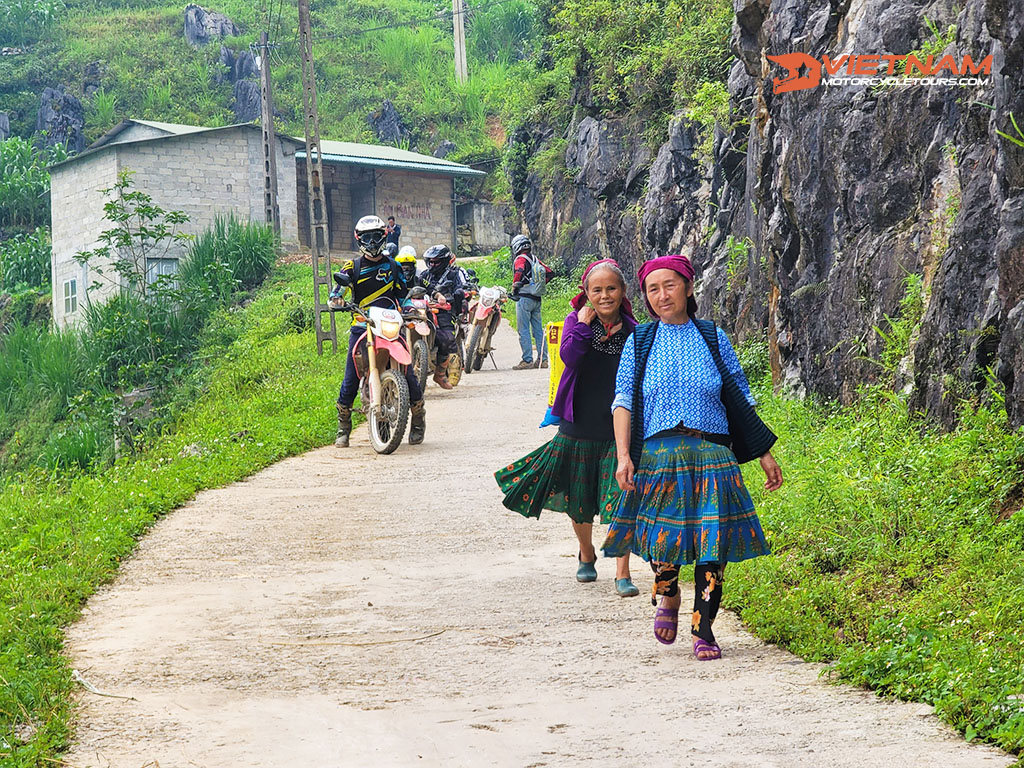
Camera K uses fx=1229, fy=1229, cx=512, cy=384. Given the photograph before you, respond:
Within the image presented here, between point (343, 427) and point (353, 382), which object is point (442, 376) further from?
point (353, 382)

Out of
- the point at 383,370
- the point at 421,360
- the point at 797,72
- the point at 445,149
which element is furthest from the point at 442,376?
the point at 445,149

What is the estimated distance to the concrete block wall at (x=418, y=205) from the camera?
139 ft

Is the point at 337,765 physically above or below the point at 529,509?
below

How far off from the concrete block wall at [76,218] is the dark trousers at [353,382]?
79.0ft

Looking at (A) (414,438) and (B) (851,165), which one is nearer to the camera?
(B) (851,165)

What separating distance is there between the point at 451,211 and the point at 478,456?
33.2 metres

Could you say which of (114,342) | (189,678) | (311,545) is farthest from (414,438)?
(114,342)

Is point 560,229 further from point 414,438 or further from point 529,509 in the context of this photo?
point 529,509

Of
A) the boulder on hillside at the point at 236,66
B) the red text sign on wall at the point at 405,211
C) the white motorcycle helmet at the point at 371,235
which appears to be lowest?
the white motorcycle helmet at the point at 371,235

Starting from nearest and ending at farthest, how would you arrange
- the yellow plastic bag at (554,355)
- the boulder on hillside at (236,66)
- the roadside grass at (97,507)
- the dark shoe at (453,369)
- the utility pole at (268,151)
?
the roadside grass at (97,507) → the yellow plastic bag at (554,355) → the dark shoe at (453,369) → the utility pole at (268,151) → the boulder on hillside at (236,66)

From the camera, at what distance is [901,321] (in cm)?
929

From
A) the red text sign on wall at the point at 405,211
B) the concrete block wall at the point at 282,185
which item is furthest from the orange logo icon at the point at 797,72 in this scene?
the red text sign on wall at the point at 405,211

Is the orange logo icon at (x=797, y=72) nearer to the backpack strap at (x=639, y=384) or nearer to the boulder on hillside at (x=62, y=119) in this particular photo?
the backpack strap at (x=639, y=384)

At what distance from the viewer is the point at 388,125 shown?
55625 millimetres
